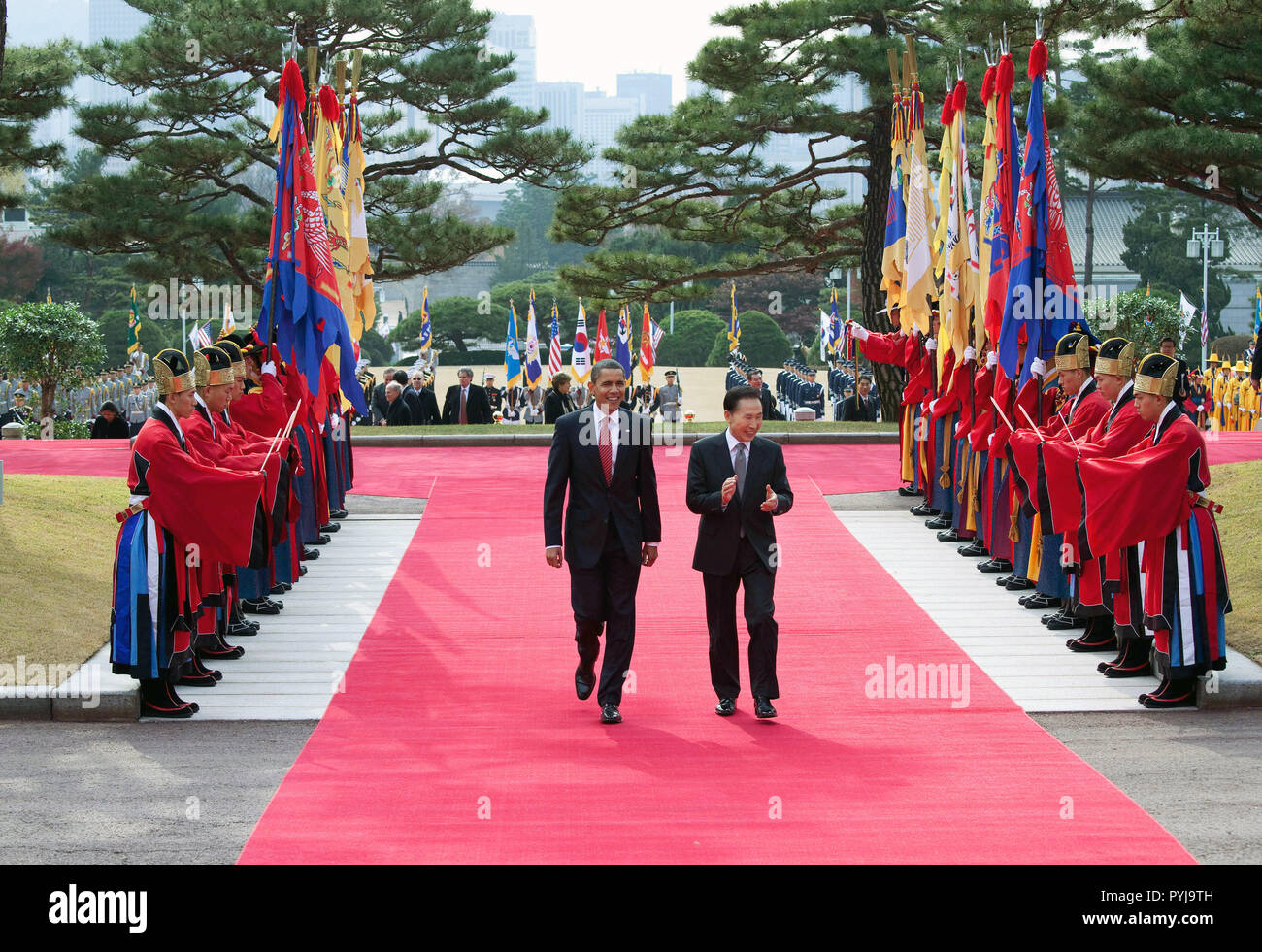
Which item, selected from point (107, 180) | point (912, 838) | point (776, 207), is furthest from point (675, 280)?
point (912, 838)

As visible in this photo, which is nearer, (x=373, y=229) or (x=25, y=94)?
(x=25, y=94)

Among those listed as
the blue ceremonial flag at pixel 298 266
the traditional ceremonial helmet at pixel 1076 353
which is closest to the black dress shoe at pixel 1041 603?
the traditional ceremonial helmet at pixel 1076 353

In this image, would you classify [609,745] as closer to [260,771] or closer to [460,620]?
[260,771]

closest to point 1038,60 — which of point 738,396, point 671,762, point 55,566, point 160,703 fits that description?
point 738,396

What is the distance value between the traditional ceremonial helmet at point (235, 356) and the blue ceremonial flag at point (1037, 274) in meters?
5.27

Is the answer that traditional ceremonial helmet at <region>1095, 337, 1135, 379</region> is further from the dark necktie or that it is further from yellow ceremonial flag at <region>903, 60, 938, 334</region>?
yellow ceremonial flag at <region>903, 60, 938, 334</region>

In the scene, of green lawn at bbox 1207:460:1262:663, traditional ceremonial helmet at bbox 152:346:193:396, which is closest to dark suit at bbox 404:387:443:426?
green lawn at bbox 1207:460:1262:663

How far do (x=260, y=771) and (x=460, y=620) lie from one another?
3093 mm

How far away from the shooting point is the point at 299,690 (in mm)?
7879

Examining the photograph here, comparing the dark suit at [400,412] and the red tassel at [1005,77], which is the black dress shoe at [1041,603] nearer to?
the red tassel at [1005,77]

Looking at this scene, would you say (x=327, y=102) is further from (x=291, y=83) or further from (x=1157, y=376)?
(x=1157, y=376)

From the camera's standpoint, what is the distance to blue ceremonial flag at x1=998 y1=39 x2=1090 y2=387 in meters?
10.4

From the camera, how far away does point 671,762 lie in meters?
6.67

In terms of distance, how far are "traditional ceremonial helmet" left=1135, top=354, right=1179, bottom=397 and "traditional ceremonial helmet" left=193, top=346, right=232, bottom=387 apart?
16.6 ft
